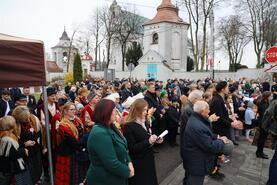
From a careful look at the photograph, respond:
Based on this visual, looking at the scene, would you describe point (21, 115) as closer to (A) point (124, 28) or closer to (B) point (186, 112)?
(B) point (186, 112)

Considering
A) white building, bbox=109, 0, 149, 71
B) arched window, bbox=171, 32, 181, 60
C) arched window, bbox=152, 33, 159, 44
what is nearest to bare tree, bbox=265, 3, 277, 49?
arched window, bbox=171, 32, 181, 60

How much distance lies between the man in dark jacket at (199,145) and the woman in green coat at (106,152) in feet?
4.19

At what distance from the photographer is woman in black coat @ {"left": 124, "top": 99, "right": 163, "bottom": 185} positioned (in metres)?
3.26

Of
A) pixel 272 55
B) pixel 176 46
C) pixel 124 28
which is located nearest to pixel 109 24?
pixel 124 28

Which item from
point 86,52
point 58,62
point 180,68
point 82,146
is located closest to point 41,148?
point 82,146

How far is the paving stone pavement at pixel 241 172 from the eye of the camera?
5.03 metres

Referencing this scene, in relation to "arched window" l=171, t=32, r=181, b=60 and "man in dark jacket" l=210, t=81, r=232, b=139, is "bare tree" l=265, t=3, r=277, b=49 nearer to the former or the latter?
"arched window" l=171, t=32, r=181, b=60

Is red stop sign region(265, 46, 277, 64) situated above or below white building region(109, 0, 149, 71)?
below

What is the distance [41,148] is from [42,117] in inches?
40.0

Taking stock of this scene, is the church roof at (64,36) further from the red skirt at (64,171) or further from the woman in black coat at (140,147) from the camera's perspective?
the woman in black coat at (140,147)

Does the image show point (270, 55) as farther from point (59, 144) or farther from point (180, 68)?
point (180, 68)

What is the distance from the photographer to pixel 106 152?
2.54m

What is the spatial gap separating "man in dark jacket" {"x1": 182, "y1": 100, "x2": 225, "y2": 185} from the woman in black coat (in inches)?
27.3

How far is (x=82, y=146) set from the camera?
4.22 metres
